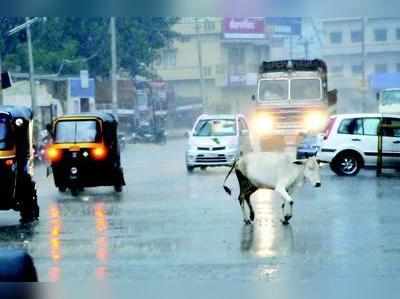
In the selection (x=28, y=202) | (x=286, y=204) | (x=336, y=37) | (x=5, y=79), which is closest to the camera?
(x=286, y=204)

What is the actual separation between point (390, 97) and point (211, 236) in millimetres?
33980

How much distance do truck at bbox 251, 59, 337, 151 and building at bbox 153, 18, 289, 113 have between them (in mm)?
46883

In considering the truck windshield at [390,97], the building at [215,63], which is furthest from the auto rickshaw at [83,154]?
the building at [215,63]

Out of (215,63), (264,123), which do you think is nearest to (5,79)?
(264,123)

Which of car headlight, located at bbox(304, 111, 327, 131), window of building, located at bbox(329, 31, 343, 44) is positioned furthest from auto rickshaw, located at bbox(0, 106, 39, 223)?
window of building, located at bbox(329, 31, 343, 44)

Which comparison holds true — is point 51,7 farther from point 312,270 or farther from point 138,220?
point 138,220

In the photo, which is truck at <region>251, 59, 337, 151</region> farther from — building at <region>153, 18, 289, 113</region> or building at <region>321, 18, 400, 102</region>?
building at <region>321, 18, 400, 102</region>

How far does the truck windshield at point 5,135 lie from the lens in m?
21.4

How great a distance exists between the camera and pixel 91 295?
472 inches

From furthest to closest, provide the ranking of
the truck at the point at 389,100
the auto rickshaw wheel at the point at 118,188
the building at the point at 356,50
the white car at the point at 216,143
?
the building at the point at 356,50, the truck at the point at 389,100, the white car at the point at 216,143, the auto rickshaw wheel at the point at 118,188

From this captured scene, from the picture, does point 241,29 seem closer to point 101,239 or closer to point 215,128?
point 215,128

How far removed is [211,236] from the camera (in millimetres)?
19266

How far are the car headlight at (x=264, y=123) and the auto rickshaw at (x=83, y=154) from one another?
15.7 meters

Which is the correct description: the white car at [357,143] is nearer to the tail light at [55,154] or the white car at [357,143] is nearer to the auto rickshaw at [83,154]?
the auto rickshaw at [83,154]
